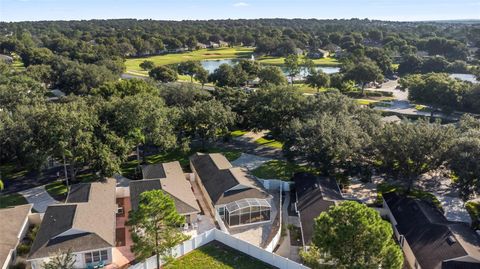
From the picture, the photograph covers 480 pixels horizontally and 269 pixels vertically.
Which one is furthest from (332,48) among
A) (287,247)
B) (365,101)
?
(287,247)

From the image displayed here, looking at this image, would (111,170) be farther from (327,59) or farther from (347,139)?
(327,59)

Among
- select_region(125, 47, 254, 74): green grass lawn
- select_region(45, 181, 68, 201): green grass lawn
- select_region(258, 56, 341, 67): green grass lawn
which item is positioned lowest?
select_region(45, 181, 68, 201): green grass lawn

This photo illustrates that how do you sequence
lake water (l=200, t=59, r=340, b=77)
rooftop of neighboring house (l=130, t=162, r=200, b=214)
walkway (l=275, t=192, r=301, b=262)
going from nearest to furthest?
walkway (l=275, t=192, r=301, b=262) < rooftop of neighboring house (l=130, t=162, r=200, b=214) < lake water (l=200, t=59, r=340, b=77)

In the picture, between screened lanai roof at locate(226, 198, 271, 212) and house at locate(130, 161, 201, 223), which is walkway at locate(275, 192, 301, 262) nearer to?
screened lanai roof at locate(226, 198, 271, 212)

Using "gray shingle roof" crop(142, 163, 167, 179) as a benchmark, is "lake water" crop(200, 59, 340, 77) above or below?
above

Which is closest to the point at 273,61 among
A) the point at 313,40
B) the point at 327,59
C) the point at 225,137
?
the point at 327,59

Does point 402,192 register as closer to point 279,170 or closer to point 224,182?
point 279,170

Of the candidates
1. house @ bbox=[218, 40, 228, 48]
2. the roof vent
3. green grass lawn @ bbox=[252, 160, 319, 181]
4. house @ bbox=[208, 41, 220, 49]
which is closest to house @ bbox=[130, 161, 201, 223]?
green grass lawn @ bbox=[252, 160, 319, 181]
